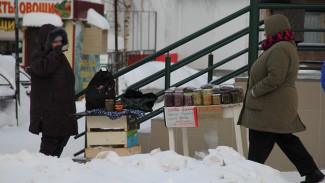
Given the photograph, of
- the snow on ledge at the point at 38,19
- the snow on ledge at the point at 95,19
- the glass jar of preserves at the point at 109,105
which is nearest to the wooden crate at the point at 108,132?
the glass jar of preserves at the point at 109,105

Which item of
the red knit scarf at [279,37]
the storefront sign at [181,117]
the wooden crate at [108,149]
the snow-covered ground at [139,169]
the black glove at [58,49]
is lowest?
the wooden crate at [108,149]

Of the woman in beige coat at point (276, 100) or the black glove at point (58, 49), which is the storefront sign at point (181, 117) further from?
the black glove at point (58, 49)

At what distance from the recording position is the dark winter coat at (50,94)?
7.15 meters

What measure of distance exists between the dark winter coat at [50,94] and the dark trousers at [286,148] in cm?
188

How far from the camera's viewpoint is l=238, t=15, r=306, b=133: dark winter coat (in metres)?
6.58

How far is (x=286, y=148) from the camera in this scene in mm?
6848

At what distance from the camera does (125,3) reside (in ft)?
97.2

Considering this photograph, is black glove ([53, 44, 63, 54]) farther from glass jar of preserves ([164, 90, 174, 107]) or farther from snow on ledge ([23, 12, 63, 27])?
snow on ledge ([23, 12, 63, 27])

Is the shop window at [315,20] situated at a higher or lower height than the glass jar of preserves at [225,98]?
higher

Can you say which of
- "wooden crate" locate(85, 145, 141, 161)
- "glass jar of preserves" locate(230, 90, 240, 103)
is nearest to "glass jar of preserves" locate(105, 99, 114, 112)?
"wooden crate" locate(85, 145, 141, 161)

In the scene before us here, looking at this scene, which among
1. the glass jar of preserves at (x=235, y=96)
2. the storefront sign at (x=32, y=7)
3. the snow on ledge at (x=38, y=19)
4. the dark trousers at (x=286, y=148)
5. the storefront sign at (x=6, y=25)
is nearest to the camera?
the dark trousers at (x=286, y=148)

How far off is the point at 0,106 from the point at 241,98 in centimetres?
805

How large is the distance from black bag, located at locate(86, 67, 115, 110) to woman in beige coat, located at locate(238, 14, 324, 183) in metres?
1.44

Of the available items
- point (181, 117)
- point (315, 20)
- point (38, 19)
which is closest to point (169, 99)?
point (181, 117)
